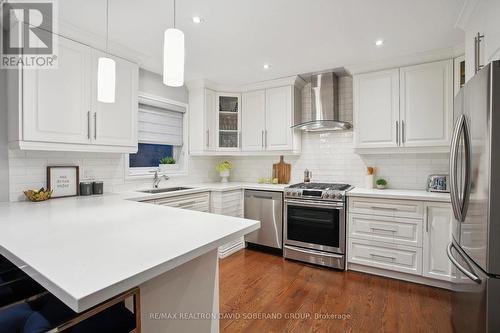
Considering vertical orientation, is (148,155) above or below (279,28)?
below

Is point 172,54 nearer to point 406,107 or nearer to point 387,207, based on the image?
point 387,207

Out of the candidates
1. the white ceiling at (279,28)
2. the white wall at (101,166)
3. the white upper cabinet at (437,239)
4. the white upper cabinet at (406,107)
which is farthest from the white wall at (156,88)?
the white upper cabinet at (437,239)

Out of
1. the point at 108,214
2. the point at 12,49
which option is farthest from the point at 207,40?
the point at 108,214

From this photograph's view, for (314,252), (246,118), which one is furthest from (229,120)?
(314,252)

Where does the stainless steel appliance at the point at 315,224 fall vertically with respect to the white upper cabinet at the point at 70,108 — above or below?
below

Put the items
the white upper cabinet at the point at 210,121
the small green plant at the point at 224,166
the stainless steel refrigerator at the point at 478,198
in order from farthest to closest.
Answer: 1. the small green plant at the point at 224,166
2. the white upper cabinet at the point at 210,121
3. the stainless steel refrigerator at the point at 478,198

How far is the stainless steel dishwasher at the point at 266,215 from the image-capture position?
3383 millimetres

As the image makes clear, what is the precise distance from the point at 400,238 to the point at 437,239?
32cm

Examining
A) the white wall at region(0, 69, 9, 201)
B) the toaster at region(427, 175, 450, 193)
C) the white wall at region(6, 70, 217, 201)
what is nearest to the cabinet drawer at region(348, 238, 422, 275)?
the toaster at region(427, 175, 450, 193)

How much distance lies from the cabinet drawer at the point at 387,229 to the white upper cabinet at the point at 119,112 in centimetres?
266

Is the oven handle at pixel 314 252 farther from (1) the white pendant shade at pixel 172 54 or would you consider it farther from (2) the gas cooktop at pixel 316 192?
(1) the white pendant shade at pixel 172 54

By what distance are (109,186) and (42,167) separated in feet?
2.19

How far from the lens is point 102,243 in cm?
105

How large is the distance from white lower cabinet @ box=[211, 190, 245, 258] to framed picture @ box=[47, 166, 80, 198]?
5.13ft
